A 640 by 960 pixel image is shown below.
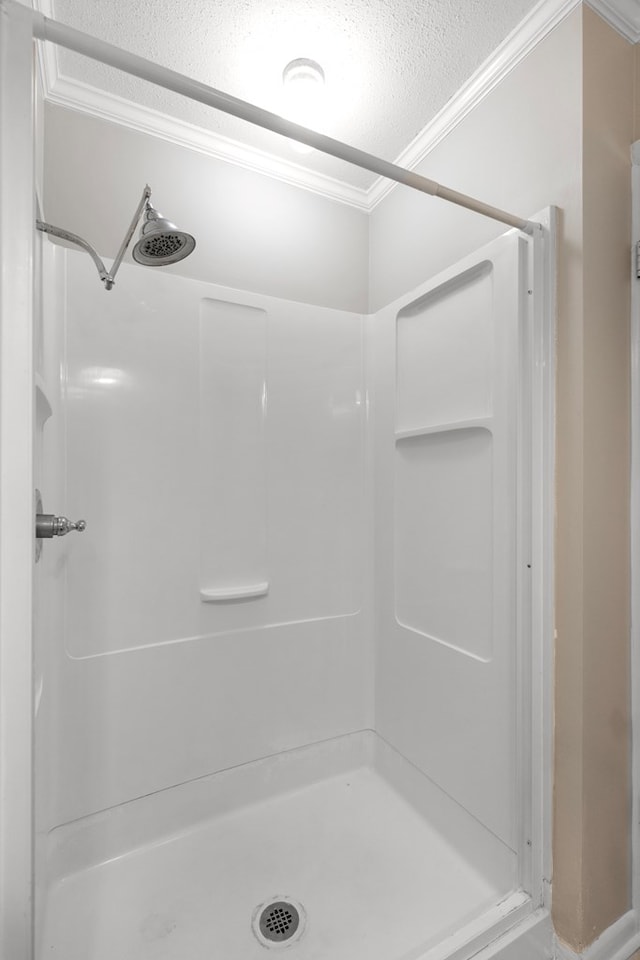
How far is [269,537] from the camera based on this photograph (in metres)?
1.67

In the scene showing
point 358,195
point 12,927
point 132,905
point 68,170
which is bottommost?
point 132,905

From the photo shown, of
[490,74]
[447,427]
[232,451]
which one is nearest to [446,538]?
[447,427]

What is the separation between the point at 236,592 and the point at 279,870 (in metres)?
0.79

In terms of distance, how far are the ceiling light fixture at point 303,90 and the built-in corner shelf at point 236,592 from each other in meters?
1.38

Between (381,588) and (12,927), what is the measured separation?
4.36 feet

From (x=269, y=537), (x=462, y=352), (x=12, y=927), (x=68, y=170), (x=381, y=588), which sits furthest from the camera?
(x=381, y=588)

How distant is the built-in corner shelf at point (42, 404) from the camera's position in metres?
1.01

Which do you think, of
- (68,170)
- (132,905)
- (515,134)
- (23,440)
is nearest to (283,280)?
(68,170)

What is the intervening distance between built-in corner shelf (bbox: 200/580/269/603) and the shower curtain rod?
124 cm

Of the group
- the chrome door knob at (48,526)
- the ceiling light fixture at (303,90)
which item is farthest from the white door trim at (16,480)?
the ceiling light fixture at (303,90)

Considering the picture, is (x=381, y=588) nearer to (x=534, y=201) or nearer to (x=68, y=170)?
(x=534, y=201)

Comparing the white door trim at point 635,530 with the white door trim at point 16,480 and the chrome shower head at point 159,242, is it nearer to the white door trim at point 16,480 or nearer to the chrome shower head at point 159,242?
the chrome shower head at point 159,242

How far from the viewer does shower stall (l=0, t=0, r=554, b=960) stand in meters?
1.19

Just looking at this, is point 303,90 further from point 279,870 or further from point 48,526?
point 279,870
